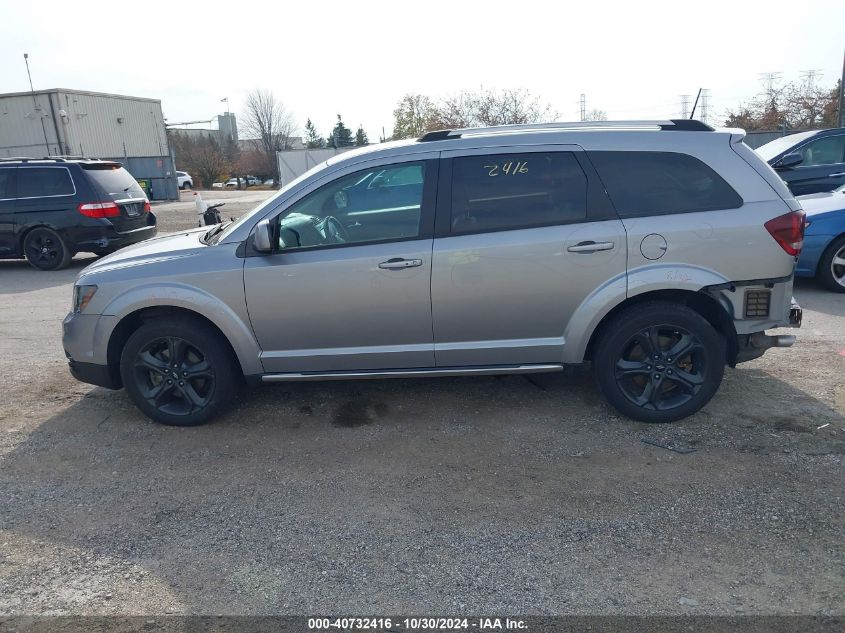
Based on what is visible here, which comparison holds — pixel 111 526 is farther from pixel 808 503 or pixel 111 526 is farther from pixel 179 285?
pixel 808 503

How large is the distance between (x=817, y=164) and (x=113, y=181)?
1248cm

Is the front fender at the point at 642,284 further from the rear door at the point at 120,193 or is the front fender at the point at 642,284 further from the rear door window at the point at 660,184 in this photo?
the rear door at the point at 120,193

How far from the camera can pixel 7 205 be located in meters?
11.2

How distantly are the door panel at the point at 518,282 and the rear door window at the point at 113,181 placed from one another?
29.7 feet

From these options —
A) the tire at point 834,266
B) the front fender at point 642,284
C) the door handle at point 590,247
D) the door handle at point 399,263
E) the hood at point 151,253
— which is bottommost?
the tire at point 834,266

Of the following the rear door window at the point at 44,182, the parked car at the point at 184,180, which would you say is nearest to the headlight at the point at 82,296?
the rear door window at the point at 44,182

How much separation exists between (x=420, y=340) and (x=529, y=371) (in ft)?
2.53

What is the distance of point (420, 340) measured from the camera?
4.35 m

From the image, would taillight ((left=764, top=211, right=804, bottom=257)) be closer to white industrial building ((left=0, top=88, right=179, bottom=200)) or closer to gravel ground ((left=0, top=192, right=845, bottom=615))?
gravel ground ((left=0, top=192, right=845, bottom=615))

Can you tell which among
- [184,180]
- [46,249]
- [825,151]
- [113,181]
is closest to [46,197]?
[46,249]

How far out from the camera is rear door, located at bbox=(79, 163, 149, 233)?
11.1m

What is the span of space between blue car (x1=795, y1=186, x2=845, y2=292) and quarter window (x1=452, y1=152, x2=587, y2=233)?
482 centimetres

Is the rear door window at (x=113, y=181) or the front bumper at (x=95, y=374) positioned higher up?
the rear door window at (x=113, y=181)

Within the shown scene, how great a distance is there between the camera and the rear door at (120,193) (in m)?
11.1
